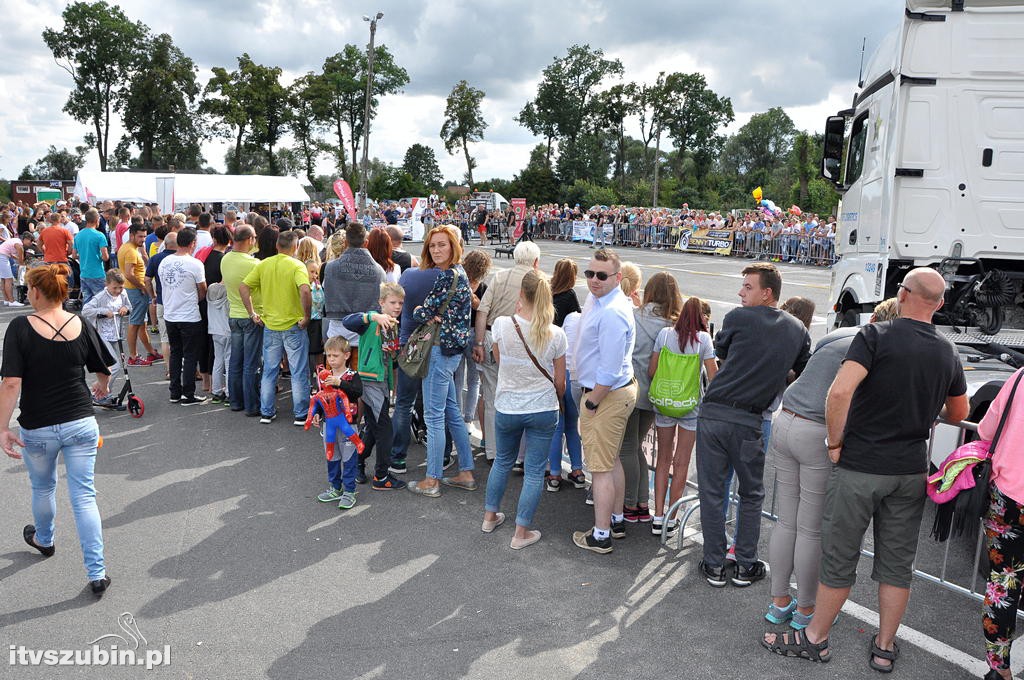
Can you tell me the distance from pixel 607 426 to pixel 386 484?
81.9 inches

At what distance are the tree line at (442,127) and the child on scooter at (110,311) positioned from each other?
5053 cm

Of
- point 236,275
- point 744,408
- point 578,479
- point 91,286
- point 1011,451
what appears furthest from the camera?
point 91,286

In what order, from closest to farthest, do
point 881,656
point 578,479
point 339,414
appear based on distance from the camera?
1. point 881,656
2. point 339,414
3. point 578,479

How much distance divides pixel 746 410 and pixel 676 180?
6113cm

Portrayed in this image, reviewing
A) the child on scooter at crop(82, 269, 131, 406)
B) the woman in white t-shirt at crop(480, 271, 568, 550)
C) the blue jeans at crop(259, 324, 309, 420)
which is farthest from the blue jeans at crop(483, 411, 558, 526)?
the child on scooter at crop(82, 269, 131, 406)

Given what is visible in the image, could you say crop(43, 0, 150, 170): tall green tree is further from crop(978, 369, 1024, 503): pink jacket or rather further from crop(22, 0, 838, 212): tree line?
crop(978, 369, 1024, 503): pink jacket

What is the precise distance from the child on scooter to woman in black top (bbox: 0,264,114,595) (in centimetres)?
387

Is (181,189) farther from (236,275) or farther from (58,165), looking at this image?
(58,165)

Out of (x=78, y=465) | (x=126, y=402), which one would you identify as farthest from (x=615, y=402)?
(x=126, y=402)

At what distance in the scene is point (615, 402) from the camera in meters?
4.46

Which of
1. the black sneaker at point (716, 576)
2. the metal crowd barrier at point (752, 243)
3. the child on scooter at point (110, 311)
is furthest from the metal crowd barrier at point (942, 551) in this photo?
the metal crowd barrier at point (752, 243)

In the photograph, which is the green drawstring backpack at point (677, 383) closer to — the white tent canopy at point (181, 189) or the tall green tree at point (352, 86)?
the white tent canopy at point (181, 189)

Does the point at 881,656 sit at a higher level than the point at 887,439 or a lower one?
lower

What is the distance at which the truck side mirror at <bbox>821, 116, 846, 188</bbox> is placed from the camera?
351 inches
